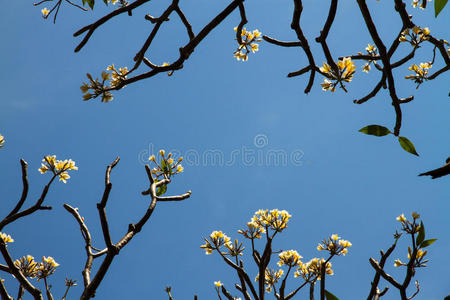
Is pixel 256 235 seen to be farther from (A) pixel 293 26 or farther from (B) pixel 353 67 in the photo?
(A) pixel 293 26

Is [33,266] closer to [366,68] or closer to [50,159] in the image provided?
[50,159]

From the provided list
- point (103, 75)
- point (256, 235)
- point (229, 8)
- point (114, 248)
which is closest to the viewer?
point (114, 248)

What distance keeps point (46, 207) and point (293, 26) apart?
1.74 metres

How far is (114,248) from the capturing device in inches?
49.2

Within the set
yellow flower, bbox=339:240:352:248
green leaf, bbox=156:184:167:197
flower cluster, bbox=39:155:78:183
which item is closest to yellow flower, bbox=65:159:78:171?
flower cluster, bbox=39:155:78:183

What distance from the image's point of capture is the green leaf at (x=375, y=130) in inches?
44.6

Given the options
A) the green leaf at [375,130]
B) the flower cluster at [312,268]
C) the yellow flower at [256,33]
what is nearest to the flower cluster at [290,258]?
the flower cluster at [312,268]

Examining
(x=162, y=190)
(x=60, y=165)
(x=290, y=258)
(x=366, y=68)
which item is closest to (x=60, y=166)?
(x=60, y=165)

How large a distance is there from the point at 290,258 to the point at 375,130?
2.61 meters

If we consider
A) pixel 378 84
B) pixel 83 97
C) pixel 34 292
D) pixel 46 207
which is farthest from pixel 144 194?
pixel 378 84

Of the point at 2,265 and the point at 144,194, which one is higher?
the point at 144,194

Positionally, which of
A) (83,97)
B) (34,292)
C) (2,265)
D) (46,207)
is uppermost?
(83,97)

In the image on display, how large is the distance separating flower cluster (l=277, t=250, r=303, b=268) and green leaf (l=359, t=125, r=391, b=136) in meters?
2.55

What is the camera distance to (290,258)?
3.47 m
